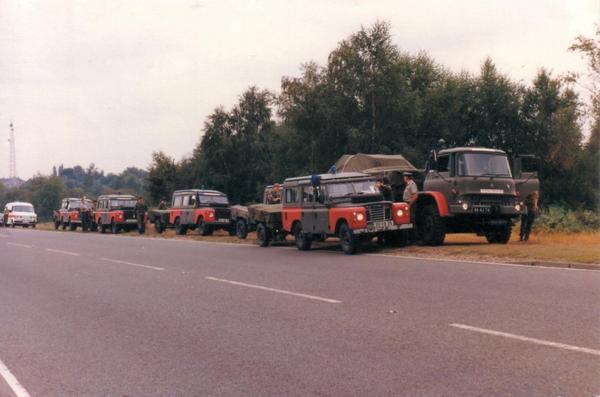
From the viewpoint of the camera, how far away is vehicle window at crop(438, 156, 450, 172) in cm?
1962

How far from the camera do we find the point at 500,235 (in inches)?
796

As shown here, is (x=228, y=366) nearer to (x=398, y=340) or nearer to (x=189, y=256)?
(x=398, y=340)

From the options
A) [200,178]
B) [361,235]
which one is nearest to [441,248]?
[361,235]

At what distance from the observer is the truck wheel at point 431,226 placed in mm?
19531

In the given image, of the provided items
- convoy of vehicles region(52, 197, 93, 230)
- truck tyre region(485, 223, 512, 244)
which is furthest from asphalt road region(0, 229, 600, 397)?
convoy of vehicles region(52, 197, 93, 230)

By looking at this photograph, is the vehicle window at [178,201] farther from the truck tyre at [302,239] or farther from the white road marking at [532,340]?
the white road marking at [532,340]

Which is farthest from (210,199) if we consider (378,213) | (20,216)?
(20,216)

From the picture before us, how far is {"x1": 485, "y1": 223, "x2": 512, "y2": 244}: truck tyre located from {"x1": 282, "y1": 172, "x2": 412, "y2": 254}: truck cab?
2.66 metres

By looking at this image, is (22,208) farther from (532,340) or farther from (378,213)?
(532,340)

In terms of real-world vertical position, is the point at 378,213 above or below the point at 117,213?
below

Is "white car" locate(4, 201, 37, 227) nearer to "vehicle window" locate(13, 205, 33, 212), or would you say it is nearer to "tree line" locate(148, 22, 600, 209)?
"vehicle window" locate(13, 205, 33, 212)

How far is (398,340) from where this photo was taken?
711 centimetres

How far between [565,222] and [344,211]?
11532 mm

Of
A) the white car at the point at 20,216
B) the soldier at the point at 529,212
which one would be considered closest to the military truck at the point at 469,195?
the soldier at the point at 529,212
